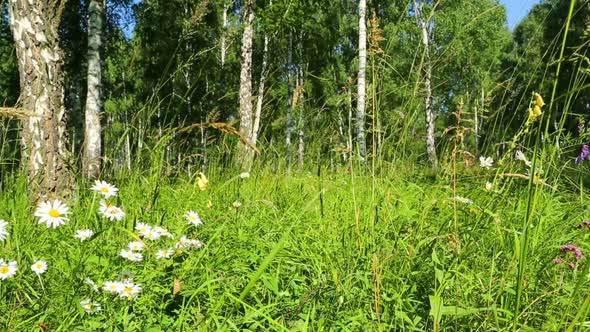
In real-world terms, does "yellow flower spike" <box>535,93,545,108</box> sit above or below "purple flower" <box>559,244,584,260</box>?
above

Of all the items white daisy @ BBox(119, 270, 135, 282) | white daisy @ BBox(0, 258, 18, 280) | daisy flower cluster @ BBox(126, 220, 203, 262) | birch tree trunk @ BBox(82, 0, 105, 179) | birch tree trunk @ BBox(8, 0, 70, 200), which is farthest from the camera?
birch tree trunk @ BBox(82, 0, 105, 179)

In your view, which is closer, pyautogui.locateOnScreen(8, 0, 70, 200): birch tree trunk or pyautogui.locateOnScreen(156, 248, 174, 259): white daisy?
pyautogui.locateOnScreen(156, 248, 174, 259): white daisy

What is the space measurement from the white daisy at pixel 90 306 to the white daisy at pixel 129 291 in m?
0.06

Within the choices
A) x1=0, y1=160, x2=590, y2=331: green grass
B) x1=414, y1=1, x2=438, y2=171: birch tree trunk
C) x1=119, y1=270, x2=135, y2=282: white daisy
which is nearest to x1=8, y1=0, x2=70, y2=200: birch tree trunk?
x1=0, y1=160, x2=590, y2=331: green grass

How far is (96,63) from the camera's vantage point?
685 centimetres

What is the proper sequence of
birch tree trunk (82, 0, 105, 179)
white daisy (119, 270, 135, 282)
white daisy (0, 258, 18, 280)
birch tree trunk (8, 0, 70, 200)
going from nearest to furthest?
white daisy (0, 258, 18, 280), white daisy (119, 270, 135, 282), birch tree trunk (8, 0, 70, 200), birch tree trunk (82, 0, 105, 179)

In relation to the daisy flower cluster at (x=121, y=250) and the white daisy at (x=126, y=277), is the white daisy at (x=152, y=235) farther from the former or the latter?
the white daisy at (x=126, y=277)

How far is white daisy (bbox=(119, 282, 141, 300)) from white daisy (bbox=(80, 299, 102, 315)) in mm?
60

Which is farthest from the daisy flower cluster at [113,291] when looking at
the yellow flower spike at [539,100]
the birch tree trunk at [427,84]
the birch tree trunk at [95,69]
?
the birch tree trunk at [95,69]

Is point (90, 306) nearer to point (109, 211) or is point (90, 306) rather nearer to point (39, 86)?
point (109, 211)

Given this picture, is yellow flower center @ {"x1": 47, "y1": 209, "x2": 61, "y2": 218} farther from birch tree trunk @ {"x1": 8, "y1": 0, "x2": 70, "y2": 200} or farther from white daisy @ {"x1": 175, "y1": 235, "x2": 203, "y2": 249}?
birch tree trunk @ {"x1": 8, "y1": 0, "x2": 70, "y2": 200}

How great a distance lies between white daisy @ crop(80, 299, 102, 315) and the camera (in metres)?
1.02

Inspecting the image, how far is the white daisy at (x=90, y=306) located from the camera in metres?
1.02

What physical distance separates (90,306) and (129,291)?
9cm
